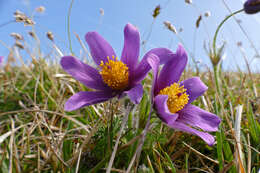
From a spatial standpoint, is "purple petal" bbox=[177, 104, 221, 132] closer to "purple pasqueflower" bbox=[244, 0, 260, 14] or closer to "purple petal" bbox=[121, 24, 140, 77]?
"purple petal" bbox=[121, 24, 140, 77]

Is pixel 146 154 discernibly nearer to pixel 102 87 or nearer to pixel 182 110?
pixel 182 110

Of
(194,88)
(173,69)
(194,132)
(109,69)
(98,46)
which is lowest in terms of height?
(194,132)

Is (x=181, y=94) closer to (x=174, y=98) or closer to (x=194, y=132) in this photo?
(x=174, y=98)

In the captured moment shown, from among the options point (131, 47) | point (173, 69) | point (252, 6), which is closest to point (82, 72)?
point (131, 47)

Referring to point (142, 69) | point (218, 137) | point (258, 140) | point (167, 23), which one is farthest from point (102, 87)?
point (258, 140)

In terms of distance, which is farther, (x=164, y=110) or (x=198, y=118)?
(x=198, y=118)

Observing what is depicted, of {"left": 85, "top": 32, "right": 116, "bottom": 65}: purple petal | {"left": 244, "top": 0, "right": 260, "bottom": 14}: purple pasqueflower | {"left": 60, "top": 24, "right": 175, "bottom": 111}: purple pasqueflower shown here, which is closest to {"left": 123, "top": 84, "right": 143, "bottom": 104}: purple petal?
{"left": 60, "top": 24, "right": 175, "bottom": 111}: purple pasqueflower

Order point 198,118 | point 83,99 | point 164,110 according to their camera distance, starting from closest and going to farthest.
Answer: point 164,110, point 83,99, point 198,118
